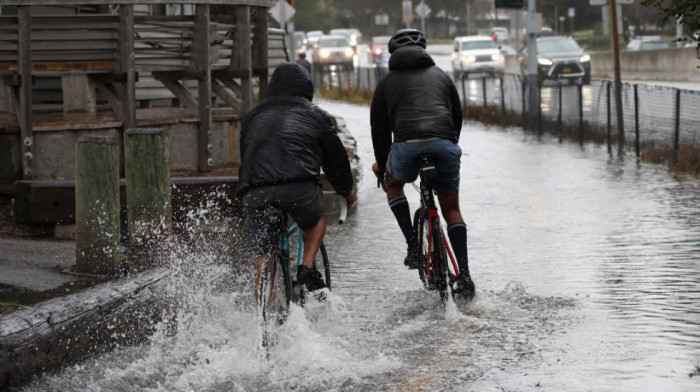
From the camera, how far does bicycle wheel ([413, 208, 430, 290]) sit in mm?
8812

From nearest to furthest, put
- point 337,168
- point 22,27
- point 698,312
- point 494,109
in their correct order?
1. point 337,168
2. point 698,312
3. point 22,27
4. point 494,109

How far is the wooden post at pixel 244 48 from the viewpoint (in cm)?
1493

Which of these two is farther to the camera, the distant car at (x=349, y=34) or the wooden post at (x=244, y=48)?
the distant car at (x=349, y=34)

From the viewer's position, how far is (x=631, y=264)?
1041 cm

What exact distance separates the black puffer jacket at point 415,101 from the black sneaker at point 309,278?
144cm

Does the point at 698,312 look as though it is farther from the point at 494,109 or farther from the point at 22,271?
the point at 494,109

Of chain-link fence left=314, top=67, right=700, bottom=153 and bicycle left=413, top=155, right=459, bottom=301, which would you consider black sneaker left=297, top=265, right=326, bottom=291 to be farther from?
chain-link fence left=314, top=67, right=700, bottom=153

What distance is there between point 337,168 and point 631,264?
3681 millimetres

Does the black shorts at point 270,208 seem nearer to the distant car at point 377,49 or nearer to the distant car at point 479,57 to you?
the distant car at point 479,57

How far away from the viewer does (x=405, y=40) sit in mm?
8773

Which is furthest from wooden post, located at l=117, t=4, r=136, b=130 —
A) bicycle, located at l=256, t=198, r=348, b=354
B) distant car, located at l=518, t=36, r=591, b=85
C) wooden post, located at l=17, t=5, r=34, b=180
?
distant car, located at l=518, t=36, r=591, b=85

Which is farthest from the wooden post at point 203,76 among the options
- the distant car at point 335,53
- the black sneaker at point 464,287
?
the distant car at point 335,53

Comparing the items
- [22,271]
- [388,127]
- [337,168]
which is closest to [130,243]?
[22,271]

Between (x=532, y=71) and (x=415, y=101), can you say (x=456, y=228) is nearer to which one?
(x=415, y=101)
